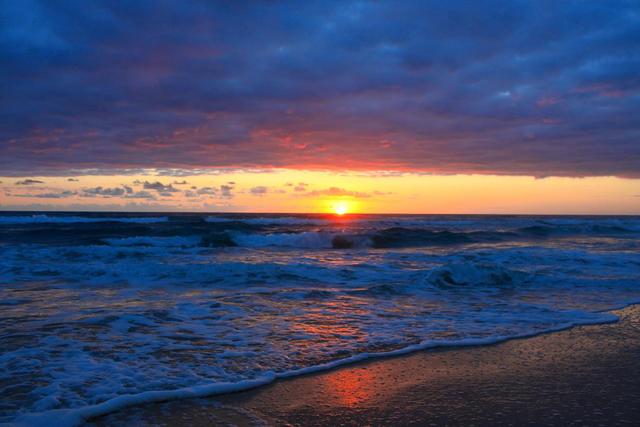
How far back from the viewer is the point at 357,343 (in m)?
6.11

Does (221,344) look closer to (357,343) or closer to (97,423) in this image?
(357,343)

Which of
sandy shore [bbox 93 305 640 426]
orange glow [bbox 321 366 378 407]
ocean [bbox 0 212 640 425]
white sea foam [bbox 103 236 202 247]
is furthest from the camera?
white sea foam [bbox 103 236 202 247]

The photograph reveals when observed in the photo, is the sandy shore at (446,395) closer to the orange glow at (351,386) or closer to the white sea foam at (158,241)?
the orange glow at (351,386)

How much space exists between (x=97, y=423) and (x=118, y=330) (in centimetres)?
310

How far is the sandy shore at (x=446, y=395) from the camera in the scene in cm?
381

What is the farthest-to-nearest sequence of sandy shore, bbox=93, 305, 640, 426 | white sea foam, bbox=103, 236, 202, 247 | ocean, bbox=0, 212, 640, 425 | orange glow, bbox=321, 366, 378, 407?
white sea foam, bbox=103, 236, 202, 247 → ocean, bbox=0, 212, 640, 425 → orange glow, bbox=321, 366, 378, 407 → sandy shore, bbox=93, 305, 640, 426

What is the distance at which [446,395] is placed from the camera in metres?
4.33

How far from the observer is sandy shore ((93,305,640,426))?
381 centimetres

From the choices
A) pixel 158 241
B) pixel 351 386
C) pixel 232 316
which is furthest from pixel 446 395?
pixel 158 241

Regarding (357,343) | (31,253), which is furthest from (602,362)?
(31,253)

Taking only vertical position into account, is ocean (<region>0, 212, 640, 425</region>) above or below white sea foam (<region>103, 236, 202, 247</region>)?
below

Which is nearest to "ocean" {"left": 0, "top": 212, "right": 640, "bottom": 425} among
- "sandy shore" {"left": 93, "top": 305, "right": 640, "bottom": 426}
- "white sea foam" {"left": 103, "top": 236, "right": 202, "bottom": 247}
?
"sandy shore" {"left": 93, "top": 305, "right": 640, "bottom": 426}

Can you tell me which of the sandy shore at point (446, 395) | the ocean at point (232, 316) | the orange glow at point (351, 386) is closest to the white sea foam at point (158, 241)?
the ocean at point (232, 316)

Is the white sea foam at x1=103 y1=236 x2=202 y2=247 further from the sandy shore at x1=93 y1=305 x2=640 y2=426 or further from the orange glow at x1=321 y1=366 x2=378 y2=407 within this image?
the sandy shore at x1=93 y1=305 x2=640 y2=426
